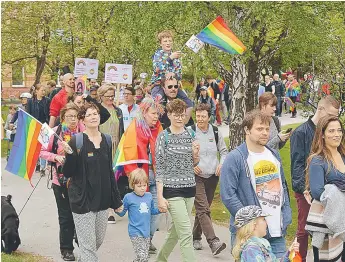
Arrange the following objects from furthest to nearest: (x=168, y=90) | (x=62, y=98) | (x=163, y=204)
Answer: (x=62, y=98) < (x=168, y=90) < (x=163, y=204)

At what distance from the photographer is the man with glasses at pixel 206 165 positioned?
848 cm

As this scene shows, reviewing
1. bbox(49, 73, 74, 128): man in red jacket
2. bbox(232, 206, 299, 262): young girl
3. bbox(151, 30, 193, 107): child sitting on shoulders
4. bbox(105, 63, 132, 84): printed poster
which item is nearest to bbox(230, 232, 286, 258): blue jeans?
bbox(232, 206, 299, 262): young girl

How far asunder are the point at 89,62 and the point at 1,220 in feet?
24.7

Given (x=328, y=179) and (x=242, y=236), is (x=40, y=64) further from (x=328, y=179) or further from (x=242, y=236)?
(x=242, y=236)

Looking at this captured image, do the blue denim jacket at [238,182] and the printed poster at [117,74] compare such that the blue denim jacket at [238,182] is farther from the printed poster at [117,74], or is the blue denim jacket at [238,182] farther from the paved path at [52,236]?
the printed poster at [117,74]

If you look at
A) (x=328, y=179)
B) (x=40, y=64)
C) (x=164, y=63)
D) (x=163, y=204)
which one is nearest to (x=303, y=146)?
(x=328, y=179)

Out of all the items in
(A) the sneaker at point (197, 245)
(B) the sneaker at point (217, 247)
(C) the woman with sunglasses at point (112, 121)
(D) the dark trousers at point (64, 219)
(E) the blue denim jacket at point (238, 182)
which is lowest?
(A) the sneaker at point (197, 245)

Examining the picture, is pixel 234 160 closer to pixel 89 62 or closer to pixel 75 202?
pixel 75 202

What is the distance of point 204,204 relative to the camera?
28.3ft

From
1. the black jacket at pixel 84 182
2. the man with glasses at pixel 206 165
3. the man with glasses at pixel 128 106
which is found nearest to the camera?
the black jacket at pixel 84 182

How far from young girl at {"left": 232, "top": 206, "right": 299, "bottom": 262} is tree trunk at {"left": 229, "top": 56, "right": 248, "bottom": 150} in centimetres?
749

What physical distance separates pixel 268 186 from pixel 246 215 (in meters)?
0.57

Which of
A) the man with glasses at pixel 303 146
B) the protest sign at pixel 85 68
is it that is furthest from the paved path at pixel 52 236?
the protest sign at pixel 85 68

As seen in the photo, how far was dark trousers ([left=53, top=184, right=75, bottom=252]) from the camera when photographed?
27.5ft
